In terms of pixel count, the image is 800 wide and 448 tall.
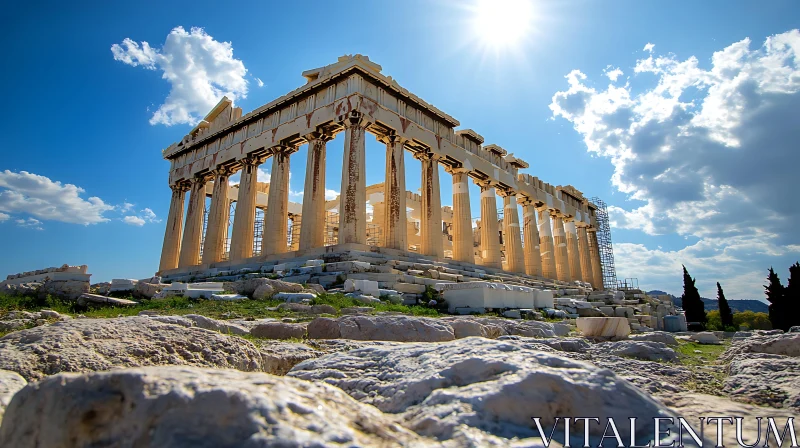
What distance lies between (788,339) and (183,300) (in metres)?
12.8

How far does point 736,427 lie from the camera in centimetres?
210

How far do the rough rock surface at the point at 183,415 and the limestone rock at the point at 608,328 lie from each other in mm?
8658

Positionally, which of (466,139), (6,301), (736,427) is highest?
(466,139)

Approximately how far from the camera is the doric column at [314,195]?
830 inches

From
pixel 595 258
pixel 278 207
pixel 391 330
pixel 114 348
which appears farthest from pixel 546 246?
pixel 114 348

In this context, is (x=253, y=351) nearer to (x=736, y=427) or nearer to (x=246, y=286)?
(x=736, y=427)

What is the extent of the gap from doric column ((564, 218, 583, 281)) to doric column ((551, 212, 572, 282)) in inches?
29.4

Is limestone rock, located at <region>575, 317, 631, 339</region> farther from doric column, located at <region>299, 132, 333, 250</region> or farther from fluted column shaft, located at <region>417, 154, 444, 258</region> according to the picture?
doric column, located at <region>299, 132, 333, 250</region>

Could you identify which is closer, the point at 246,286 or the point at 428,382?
the point at 428,382

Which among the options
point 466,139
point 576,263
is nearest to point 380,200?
point 466,139

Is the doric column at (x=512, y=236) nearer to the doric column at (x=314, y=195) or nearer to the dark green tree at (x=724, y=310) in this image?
the doric column at (x=314, y=195)

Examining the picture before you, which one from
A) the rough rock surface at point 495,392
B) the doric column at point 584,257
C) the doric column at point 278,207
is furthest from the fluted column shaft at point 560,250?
the rough rock surface at point 495,392

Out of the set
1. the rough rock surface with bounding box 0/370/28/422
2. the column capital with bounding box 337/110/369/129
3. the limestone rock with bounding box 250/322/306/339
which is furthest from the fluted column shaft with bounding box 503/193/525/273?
the rough rock surface with bounding box 0/370/28/422

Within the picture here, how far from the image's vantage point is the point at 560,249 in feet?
109
